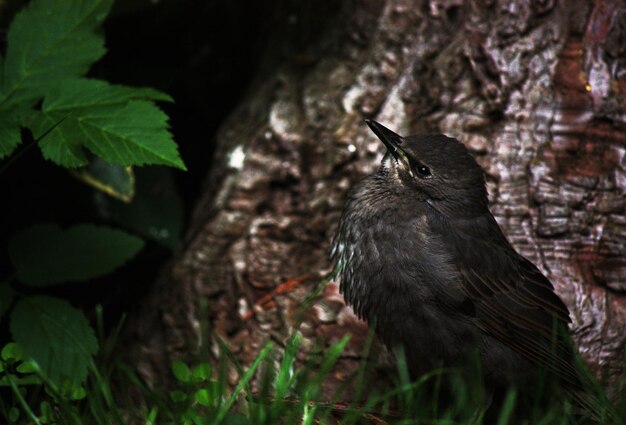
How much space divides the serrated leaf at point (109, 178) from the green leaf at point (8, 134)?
2.74ft

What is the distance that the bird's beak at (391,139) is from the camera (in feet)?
11.4

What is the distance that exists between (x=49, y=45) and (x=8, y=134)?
49cm

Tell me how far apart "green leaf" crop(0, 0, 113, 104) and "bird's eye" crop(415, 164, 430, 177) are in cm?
139

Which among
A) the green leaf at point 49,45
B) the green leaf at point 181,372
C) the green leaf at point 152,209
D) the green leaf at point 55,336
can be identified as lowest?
the green leaf at point 152,209

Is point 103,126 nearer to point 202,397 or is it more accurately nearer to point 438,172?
point 202,397

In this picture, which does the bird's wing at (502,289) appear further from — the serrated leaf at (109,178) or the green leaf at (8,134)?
the green leaf at (8,134)

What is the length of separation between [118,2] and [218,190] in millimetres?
1071

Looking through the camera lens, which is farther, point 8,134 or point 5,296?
point 5,296

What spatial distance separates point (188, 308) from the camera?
4016mm

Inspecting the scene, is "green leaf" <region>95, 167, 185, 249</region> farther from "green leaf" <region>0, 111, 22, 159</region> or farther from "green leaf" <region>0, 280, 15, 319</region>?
"green leaf" <region>0, 111, 22, 159</region>

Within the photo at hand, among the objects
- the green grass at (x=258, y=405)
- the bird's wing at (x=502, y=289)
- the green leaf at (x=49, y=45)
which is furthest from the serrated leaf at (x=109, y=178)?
the bird's wing at (x=502, y=289)

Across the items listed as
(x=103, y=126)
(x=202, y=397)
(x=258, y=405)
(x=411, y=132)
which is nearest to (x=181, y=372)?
(x=202, y=397)

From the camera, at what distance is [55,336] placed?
311 centimetres

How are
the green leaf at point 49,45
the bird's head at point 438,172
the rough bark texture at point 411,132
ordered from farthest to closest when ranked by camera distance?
the rough bark texture at point 411,132, the bird's head at point 438,172, the green leaf at point 49,45
